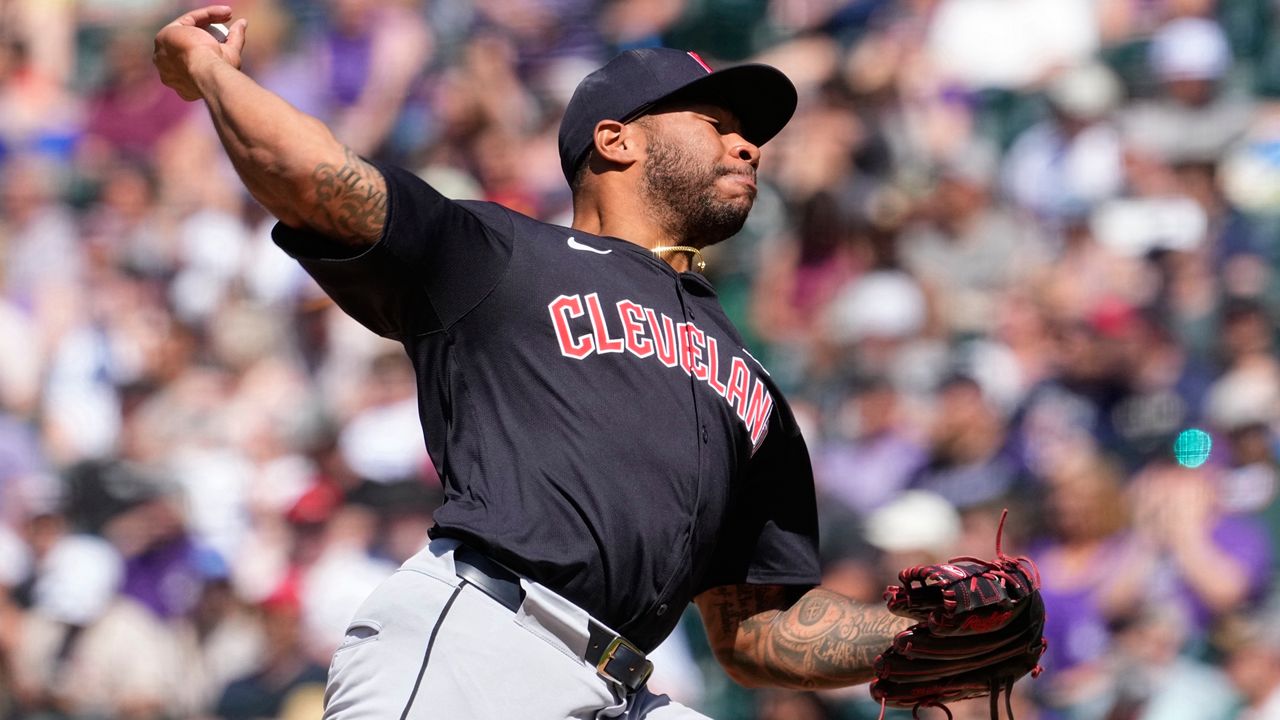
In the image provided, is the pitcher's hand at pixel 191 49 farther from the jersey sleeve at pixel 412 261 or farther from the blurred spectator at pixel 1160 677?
the blurred spectator at pixel 1160 677

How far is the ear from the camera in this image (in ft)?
10.7

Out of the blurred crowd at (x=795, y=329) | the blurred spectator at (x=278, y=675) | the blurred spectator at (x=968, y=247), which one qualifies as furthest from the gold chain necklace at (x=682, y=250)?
the blurred spectator at (x=278, y=675)

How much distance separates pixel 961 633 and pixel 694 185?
3.41ft

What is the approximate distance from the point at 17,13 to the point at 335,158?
757 cm

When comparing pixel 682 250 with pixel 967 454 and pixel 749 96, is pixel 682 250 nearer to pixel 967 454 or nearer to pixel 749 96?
pixel 749 96

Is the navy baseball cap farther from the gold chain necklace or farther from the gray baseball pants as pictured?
the gray baseball pants

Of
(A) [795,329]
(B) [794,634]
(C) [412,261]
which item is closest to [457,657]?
(C) [412,261]

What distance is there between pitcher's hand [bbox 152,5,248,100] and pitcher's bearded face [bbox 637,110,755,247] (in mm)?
A: 891

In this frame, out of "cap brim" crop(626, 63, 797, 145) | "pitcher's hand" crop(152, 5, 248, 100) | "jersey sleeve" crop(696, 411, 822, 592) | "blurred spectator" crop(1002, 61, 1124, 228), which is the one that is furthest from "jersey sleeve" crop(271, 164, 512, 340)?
"blurred spectator" crop(1002, 61, 1124, 228)

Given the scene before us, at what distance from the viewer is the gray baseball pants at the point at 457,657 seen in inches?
100

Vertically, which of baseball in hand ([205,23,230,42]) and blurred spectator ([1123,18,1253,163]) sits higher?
blurred spectator ([1123,18,1253,163])

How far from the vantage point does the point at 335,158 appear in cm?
250

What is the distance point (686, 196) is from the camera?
3205 mm

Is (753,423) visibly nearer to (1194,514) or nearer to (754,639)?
(754,639)
